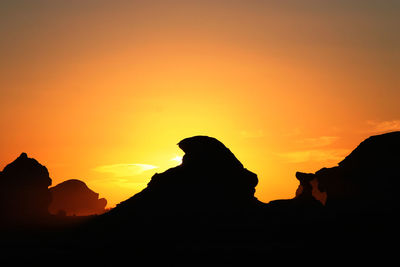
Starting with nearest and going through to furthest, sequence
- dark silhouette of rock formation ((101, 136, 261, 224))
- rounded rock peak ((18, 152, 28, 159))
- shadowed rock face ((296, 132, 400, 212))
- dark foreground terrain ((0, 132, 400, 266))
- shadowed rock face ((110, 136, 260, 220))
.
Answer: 1. dark foreground terrain ((0, 132, 400, 266))
2. dark silhouette of rock formation ((101, 136, 261, 224))
3. shadowed rock face ((110, 136, 260, 220))
4. shadowed rock face ((296, 132, 400, 212))
5. rounded rock peak ((18, 152, 28, 159))

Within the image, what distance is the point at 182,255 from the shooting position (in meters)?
37.2

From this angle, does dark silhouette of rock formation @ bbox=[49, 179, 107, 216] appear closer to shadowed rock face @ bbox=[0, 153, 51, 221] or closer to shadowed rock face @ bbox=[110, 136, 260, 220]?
shadowed rock face @ bbox=[0, 153, 51, 221]

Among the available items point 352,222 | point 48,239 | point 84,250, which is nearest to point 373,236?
point 352,222

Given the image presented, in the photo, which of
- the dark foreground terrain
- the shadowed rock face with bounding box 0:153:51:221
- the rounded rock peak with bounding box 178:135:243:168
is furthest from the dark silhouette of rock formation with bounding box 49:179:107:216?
the rounded rock peak with bounding box 178:135:243:168

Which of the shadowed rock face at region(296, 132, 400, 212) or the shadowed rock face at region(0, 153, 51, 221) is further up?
the shadowed rock face at region(0, 153, 51, 221)

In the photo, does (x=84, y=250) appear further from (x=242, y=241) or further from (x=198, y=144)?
(x=198, y=144)

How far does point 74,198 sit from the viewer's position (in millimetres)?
167750

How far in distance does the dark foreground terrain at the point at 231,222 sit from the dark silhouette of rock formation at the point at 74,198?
108 metres

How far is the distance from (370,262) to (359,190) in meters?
30.9

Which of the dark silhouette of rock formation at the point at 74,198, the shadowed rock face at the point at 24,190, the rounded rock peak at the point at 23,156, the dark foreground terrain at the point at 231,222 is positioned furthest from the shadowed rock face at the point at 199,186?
the dark silhouette of rock formation at the point at 74,198

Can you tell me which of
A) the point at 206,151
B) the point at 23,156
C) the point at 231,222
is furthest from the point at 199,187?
the point at 23,156

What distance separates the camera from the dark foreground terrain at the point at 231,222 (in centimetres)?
3706

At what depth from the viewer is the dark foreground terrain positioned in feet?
122

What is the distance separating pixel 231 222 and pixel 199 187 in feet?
24.3
